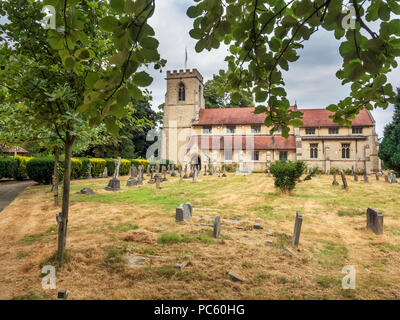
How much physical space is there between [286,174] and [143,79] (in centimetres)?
1248

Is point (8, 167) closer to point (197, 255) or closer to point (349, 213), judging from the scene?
point (197, 255)

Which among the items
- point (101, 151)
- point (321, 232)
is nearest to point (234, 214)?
point (321, 232)

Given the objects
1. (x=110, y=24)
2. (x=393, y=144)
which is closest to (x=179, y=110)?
(x=393, y=144)

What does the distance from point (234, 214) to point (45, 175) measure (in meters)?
13.5

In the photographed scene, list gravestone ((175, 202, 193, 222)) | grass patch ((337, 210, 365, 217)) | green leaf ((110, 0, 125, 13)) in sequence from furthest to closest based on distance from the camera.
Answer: grass patch ((337, 210, 365, 217)) → gravestone ((175, 202, 193, 222)) → green leaf ((110, 0, 125, 13))

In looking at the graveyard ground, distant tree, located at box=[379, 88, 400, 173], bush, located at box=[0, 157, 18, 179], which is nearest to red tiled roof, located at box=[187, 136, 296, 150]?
distant tree, located at box=[379, 88, 400, 173]

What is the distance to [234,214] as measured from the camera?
853cm

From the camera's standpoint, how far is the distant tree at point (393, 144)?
23.3m

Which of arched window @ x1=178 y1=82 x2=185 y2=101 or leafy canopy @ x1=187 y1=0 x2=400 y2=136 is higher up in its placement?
arched window @ x1=178 y1=82 x2=185 y2=101

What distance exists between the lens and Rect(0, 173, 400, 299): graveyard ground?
3.46 meters

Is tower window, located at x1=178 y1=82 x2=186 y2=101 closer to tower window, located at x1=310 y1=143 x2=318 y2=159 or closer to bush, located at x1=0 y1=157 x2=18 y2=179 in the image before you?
tower window, located at x1=310 y1=143 x2=318 y2=159
